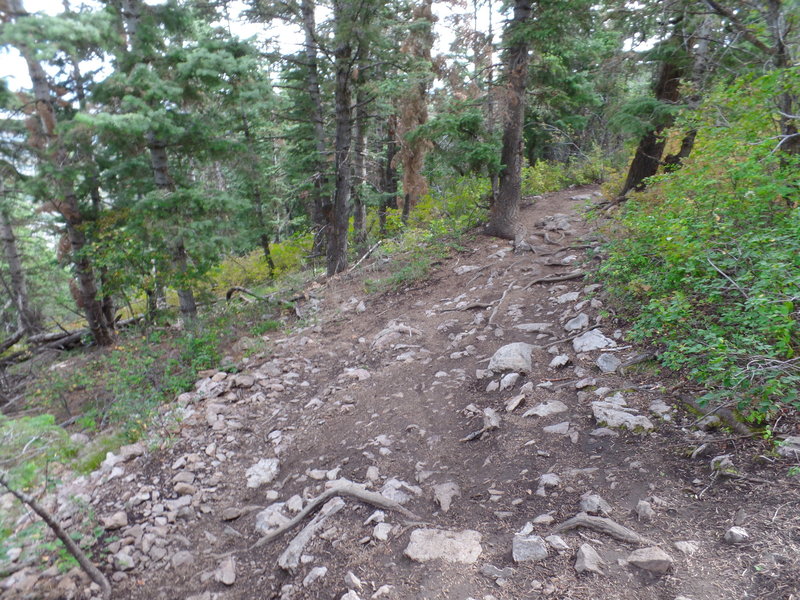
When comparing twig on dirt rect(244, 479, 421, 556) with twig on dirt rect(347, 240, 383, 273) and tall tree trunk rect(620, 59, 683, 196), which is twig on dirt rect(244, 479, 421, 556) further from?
twig on dirt rect(347, 240, 383, 273)

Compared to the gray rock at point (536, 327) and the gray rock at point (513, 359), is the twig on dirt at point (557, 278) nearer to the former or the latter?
the gray rock at point (536, 327)

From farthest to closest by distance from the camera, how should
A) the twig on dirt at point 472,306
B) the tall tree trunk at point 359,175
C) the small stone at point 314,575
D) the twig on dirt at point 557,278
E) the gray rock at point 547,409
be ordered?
the tall tree trunk at point 359,175 < the twig on dirt at point 472,306 < the twig on dirt at point 557,278 < the gray rock at point 547,409 < the small stone at point 314,575

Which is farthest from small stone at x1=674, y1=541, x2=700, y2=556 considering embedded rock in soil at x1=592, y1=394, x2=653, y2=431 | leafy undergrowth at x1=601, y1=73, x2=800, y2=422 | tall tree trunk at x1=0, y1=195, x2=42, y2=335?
tall tree trunk at x1=0, y1=195, x2=42, y2=335

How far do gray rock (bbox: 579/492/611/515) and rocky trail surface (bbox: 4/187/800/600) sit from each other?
0.02 meters

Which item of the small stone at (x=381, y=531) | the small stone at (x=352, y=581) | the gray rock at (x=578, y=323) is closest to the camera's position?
the small stone at (x=352, y=581)

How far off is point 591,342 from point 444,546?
3.14 metres

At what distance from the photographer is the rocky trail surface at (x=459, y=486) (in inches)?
104

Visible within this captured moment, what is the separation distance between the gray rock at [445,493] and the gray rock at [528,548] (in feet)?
2.44

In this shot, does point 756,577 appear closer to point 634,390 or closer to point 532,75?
point 634,390

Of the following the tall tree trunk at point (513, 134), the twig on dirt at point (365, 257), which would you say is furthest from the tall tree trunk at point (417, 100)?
the tall tree trunk at point (513, 134)

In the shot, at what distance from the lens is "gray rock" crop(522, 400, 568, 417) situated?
171 inches

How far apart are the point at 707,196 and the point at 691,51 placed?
5.48m

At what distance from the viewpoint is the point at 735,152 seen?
15.6 feet

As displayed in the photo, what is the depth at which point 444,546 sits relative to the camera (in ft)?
10.1
